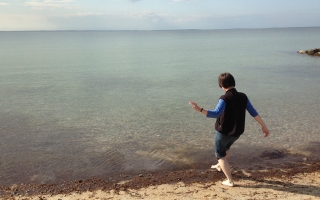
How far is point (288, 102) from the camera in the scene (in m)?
13.0

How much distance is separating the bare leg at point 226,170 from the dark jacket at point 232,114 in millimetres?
596

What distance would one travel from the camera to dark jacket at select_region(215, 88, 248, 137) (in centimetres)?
477

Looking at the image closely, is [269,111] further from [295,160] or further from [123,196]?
[123,196]

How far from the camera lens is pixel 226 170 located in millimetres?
5387

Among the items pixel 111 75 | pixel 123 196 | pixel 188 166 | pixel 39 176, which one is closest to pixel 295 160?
pixel 188 166

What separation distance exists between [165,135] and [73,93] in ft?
25.4

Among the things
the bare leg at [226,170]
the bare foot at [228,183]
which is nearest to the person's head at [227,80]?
the bare leg at [226,170]

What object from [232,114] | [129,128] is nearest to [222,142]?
[232,114]

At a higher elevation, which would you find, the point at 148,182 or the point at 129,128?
the point at 148,182

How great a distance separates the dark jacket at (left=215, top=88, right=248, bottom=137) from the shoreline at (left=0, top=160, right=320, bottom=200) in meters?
1.17

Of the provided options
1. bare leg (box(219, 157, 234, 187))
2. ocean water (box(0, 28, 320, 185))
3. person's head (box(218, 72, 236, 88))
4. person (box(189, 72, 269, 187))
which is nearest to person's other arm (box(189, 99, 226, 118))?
person (box(189, 72, 269, 187))

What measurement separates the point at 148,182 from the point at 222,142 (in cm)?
165

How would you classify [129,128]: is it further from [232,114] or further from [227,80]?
[227,80]

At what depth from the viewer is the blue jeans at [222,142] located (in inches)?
199
